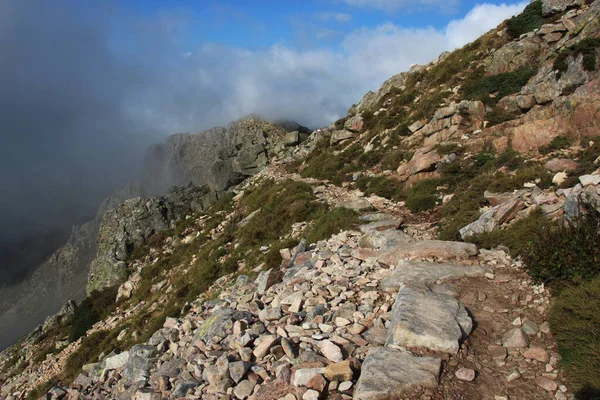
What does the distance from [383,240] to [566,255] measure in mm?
4272

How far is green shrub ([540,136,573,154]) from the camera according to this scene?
46.8 feet

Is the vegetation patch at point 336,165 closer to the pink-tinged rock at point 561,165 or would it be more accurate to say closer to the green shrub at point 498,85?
the green shrub at point 498,85

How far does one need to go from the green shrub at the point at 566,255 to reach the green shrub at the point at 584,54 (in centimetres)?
1328

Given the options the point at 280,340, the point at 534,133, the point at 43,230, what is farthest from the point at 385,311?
the point at 43,230

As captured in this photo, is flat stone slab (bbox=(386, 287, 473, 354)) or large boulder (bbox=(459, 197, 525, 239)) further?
large boulder (bbox=(459, 197, 525, 239))

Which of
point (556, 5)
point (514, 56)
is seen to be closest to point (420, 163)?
point (514, 56)

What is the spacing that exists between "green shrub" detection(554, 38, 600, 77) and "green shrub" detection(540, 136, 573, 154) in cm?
416

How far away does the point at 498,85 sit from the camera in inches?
877

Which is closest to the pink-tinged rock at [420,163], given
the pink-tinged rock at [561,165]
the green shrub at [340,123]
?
the pink-tinged rock at [561,165]

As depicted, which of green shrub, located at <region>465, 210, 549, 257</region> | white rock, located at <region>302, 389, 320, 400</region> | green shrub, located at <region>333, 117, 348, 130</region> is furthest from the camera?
green shrub, located at <region>333, 117, 348, 130</region>

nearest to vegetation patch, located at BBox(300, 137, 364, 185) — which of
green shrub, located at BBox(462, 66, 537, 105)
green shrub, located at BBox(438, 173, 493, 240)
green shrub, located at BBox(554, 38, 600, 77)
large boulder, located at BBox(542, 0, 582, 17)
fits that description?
green shrub, located at BBox(462, 66, 537, 105)

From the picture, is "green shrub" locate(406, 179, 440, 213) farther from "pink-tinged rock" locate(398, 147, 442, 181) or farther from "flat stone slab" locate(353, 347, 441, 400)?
"flat stone slab" locate(353, 347, 441, 400)

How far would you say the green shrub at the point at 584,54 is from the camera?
16.0 m

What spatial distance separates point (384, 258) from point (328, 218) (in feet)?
18.6
